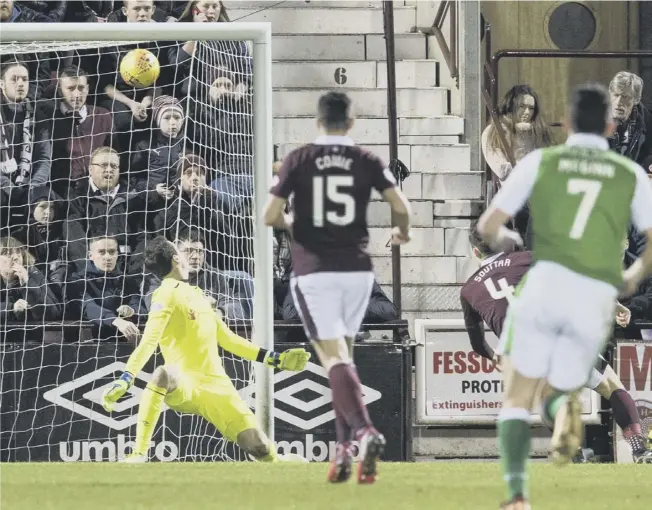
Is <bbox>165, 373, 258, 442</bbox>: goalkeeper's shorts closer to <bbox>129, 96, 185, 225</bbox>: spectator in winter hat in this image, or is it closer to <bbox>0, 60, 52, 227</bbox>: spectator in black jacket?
<bbox>129, 96, 185, 225</bbox>: spectator in winter hat

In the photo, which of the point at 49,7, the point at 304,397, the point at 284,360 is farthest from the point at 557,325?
the point at 49,7

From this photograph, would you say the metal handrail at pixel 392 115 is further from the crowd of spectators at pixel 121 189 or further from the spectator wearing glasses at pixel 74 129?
the spectator wearing glasses at pixel 74 129

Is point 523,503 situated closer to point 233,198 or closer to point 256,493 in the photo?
point 256,493

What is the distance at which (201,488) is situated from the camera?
8.66 meters

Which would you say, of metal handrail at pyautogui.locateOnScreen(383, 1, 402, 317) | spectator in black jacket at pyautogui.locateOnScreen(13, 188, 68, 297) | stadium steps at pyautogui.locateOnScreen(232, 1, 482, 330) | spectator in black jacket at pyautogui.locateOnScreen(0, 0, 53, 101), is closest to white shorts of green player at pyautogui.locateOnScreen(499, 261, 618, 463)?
metal handrail at pyautogui.locateOnScreen(383, 1, 402, 317)

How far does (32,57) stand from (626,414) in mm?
6185

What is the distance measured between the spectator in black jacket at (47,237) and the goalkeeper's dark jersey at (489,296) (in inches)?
137

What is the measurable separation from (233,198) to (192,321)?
6.58 feet

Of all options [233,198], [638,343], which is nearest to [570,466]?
[638,343]

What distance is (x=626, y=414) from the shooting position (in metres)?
11.8

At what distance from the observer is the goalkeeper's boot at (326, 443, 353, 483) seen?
827cm

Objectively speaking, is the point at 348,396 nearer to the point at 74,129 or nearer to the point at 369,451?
the point at 369,451

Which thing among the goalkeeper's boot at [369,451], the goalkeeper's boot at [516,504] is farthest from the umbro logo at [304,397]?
the goalkeeper's boot at [516,504]

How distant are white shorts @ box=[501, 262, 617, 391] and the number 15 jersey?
4.81 ft
